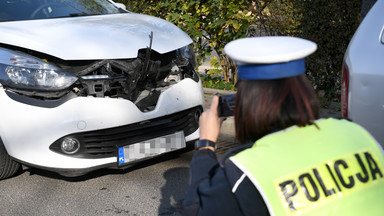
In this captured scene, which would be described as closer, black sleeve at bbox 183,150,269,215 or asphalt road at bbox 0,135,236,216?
black sleeve at bbox 183,150,269,215

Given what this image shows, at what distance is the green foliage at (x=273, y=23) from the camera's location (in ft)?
20.9

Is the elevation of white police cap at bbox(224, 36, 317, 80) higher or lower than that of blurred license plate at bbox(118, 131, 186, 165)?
higher

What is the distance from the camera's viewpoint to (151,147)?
415 centimetres

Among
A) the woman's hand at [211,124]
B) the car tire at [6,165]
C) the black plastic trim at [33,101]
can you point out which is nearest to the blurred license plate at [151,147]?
the black plastic trim at [33,101]

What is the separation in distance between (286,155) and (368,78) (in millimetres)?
1637

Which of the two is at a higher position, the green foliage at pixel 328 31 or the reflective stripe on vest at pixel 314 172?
the reflective stripe on vest at pixel 314 172

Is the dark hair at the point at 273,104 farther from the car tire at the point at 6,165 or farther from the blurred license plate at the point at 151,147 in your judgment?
the car tire at the point at 6,165

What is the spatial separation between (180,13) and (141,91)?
12.5 ft

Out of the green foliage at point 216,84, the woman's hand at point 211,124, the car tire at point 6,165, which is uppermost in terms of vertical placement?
the woman's hand at point 211,124

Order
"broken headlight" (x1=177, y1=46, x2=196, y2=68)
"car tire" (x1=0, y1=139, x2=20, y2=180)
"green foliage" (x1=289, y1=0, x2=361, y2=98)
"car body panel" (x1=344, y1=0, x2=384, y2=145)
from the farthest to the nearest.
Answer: "green foliage" (x1=289, y1=0, x2=361, y2=98) < "broken headlight" (x1=177, y1=46, x2=196, y2=68) < "car tire" (x1=0, y1=139, x2=20, y2=180) < "car body panel" (x1=344, y1=0, x2=384, y2=145)

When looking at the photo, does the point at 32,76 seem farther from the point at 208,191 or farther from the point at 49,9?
the point at 208,191

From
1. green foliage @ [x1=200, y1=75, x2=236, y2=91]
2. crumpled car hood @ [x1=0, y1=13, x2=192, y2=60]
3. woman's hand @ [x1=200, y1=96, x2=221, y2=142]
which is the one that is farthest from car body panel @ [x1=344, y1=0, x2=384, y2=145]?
green foliage @ [x1=200, y1=75, x2=236, y2=91]

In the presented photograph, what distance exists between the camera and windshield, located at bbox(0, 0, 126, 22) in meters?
4.79

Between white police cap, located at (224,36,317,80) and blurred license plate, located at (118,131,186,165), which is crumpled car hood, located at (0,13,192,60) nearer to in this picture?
blurred license plate, located at (118,131,186,165)
